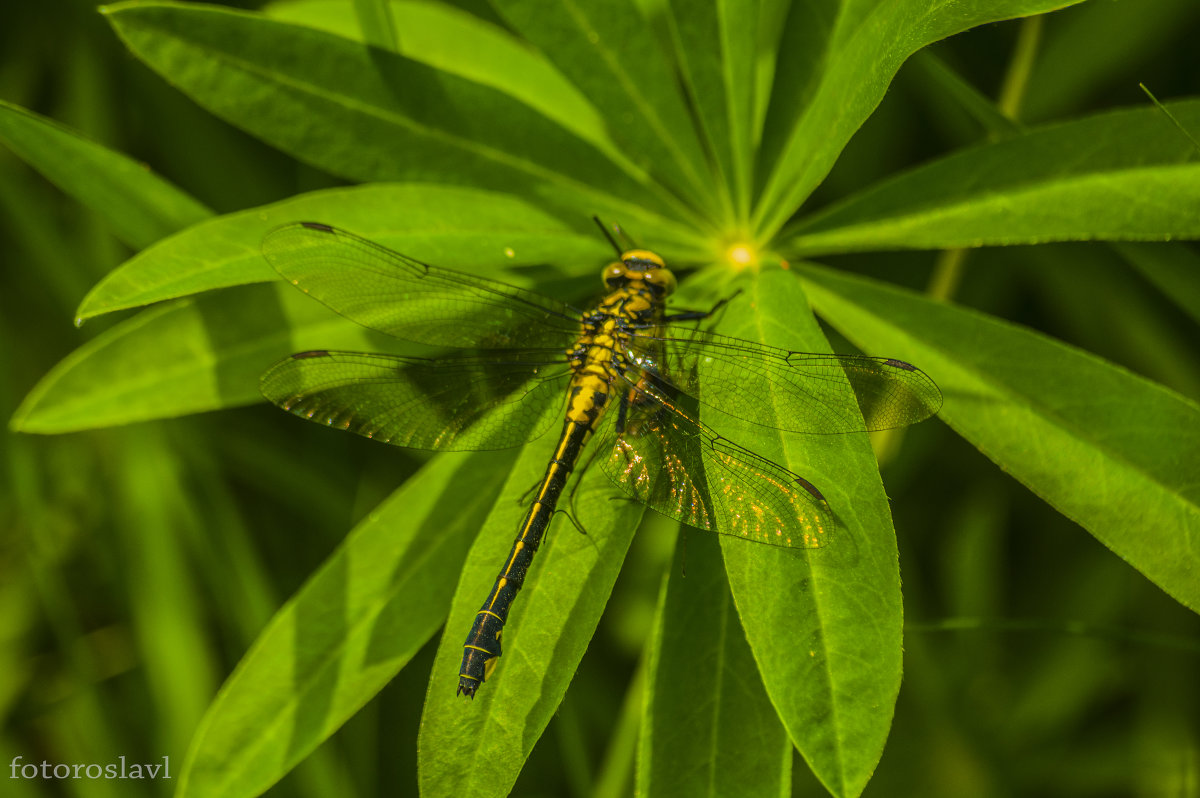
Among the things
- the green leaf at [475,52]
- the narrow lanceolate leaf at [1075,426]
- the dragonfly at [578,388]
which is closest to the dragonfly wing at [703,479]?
the dragonfly at [578,388]

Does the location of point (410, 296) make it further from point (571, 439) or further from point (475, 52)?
point (475, 52)

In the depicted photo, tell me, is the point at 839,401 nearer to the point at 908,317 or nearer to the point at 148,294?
the point at 908,317

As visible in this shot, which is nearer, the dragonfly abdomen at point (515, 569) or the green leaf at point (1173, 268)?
the dragonfly abdomen at point (515, 569)

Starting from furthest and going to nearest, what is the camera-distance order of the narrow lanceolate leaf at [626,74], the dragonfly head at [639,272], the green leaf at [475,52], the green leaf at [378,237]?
the green leaf at [475,52], the dragonfly head at [639,272], the narrow lanceolate leaf at [626,74], the green leaf at [378,237]

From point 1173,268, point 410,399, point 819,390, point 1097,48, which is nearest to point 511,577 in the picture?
point 410,399

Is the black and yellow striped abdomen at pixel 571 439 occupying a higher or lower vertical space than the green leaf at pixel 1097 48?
lower

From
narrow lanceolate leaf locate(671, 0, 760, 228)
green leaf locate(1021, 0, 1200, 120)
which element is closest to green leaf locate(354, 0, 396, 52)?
narrow lanceolate leaf locate(671, 0, 760, 228)

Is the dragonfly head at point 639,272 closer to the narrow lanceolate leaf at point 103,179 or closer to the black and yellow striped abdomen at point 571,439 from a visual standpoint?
the black and yellow striped abdomen at point 571,439
